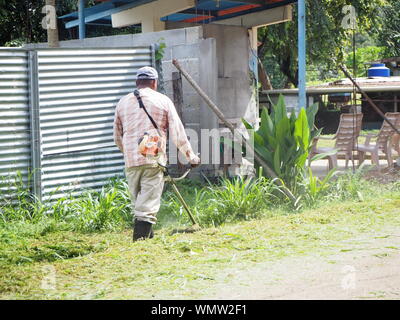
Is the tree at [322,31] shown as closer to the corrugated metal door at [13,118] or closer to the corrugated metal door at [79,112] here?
the corrugated metal door at [79,112]

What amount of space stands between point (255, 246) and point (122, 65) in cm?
413

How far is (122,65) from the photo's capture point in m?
9.84

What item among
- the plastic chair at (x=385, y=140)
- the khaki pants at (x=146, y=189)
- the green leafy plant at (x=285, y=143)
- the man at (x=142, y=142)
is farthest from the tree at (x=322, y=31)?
the khaki pants at (x=146, y=189)

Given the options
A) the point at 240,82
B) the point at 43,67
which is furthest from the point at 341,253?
the point at 240,82

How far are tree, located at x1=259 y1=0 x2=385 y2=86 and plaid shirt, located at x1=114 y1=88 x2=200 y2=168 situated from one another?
12.9 m

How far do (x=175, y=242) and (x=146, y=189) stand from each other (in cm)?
78

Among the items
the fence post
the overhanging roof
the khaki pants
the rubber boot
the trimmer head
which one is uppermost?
the overhanging roof

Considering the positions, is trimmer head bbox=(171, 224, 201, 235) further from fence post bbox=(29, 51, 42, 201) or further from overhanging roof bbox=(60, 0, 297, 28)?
A: overhanging roof bbox=(60, 0, 297, 28)

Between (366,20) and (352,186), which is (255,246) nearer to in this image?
(352,186)

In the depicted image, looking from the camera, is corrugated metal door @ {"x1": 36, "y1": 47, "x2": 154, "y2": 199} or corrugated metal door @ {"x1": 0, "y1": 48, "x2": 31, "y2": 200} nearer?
corrugated metal door @ {"x1": 0, "y1": 48, "x2": 31, "y2": 200}

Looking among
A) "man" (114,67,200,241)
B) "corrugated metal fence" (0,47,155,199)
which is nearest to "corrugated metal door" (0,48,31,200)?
"corrugated metal fence" (0,47,155,199)

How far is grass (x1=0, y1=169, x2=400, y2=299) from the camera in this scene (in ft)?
17.8

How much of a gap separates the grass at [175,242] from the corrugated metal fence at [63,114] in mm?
446

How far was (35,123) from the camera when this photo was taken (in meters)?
8.80
